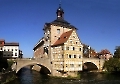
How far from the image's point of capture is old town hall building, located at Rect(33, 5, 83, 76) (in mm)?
43969

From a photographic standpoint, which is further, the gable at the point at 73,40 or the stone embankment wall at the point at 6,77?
the gable at the point at 73,40

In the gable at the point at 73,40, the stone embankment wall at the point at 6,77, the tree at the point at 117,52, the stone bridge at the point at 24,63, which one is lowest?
the stone embankment wall at the point at 6,77

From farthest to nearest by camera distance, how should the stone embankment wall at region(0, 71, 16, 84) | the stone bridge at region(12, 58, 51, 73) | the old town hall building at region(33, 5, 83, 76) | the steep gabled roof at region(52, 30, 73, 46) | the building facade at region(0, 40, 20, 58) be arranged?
1. the building facade at region(0, 40, 20, 58)
2. the steep gabled roof at region(52, 30, 73, 46)
3. the old town hall building at region(33, 5, 83, 76)
4. the stone bridge at region(12, 58, 51, 73)
5. the stone embankment wall at region(0, 71, 16, 84)

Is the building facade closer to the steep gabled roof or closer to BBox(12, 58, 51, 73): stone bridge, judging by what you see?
BBox(12, 58, 51, 73): stone bridge

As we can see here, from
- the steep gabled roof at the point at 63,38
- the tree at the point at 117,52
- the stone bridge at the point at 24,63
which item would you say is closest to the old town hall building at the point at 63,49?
the steep gabled roof at the point at 63,38

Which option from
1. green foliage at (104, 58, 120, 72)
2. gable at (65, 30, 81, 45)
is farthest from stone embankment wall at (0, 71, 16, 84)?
green foliage at (104, 58, 120, 72)

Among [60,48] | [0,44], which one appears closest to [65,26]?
[60,48]

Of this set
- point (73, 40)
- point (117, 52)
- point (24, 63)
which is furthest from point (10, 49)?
point (117, 52)

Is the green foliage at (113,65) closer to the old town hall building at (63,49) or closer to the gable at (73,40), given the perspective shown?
the old town hall building at (63,49)

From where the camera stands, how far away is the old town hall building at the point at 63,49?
4397cm

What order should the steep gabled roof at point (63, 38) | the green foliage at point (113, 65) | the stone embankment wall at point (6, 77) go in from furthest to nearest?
1. the green foliage at point (113, 65)
2. the steep gabled roof at point (63, 38)
3. the stone embankment wall at point (6, 77)

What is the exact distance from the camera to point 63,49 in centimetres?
4353

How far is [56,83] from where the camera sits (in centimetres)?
3634

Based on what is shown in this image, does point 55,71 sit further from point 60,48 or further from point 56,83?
point 56,83
